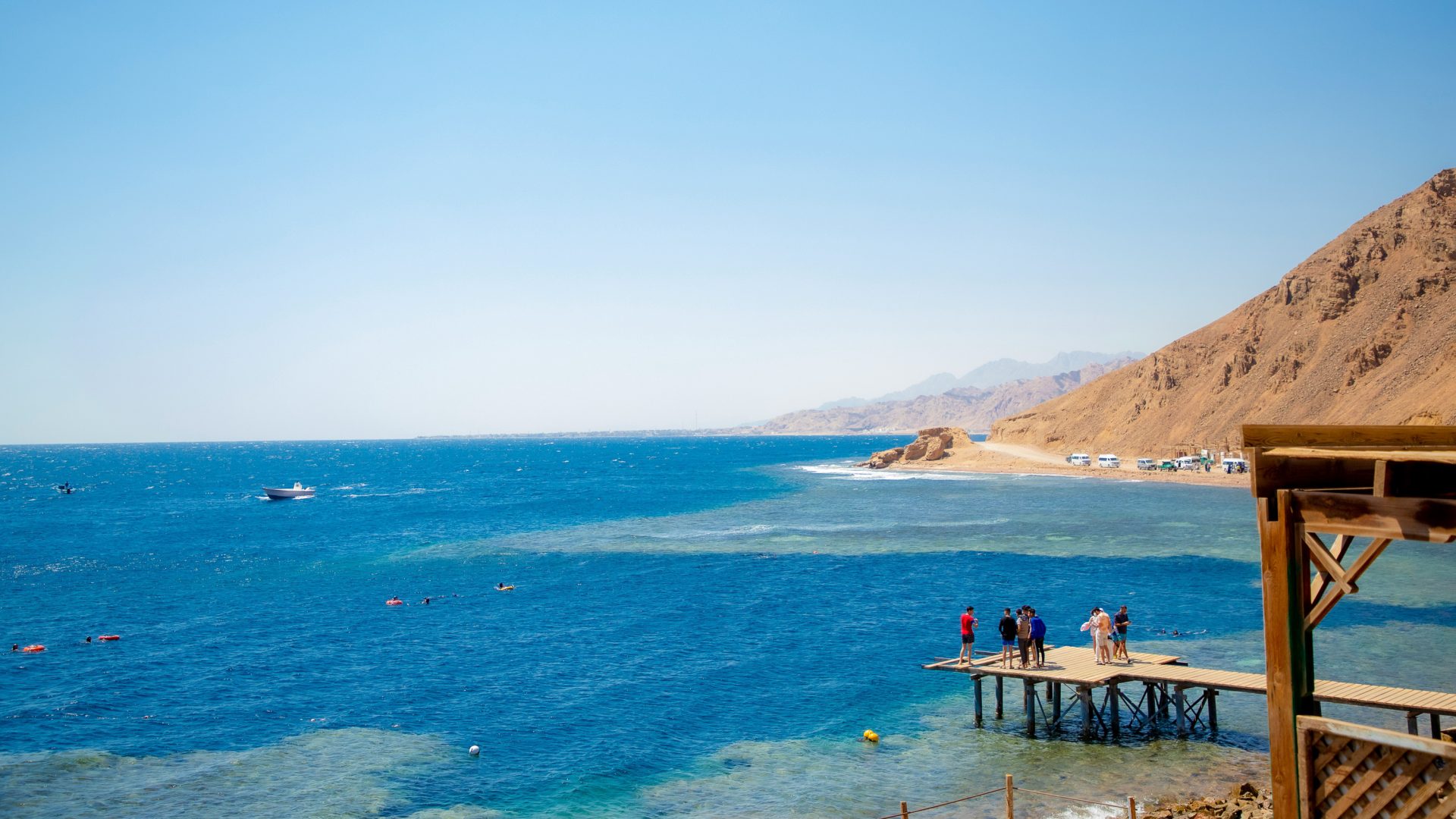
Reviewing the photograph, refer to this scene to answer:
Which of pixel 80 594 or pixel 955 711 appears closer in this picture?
pixel 955 711

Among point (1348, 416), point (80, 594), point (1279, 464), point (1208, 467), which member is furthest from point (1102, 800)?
point (1208, 467)

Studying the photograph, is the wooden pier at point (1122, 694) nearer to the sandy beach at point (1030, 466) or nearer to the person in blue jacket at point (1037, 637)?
the person in blue jacket at point (1037, 637)

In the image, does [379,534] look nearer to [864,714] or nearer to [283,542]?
[283,542]

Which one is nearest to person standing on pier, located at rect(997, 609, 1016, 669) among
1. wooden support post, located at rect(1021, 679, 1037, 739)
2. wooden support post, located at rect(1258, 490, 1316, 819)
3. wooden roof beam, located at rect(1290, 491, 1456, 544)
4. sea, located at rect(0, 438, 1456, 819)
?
wooden support post, located at rect(1021, 679, 1037, 739)

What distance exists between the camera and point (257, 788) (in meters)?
23.3

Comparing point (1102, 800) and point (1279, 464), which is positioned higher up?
point (1279, 464)

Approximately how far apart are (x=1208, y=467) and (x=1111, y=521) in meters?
47.1

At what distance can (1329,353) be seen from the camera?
111m

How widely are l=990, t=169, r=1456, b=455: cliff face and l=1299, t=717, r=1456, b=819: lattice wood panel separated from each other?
83141mm

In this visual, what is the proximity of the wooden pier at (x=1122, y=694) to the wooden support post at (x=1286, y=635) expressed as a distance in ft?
49.0

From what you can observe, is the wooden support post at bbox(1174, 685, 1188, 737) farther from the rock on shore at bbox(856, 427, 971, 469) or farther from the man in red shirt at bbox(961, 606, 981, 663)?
the rock on shore at bbox(856, 427, 971, 469)

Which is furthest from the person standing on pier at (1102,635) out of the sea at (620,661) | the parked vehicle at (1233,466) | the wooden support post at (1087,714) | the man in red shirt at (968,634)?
the parked vehicle at (1233,466)

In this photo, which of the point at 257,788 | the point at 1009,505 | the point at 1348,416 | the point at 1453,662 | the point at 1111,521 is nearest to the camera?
the point at 257,788

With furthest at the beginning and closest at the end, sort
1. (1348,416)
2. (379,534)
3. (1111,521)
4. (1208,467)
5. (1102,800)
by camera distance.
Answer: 1. (1208,467)
2. (1348,416)
3. (379,534)
4. (1111,521)
5. (1102,800)
